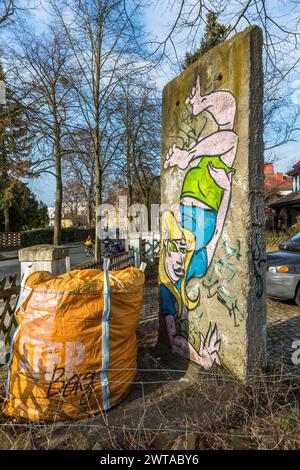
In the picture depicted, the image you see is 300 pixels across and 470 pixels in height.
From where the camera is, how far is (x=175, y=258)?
3617 mm

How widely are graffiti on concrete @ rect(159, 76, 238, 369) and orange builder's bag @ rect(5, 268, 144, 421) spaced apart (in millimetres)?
1024

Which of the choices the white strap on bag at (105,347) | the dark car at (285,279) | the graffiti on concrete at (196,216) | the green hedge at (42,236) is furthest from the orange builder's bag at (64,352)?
the green hedge at (42,236)

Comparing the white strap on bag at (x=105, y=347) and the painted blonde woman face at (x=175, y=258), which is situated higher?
the painted blonde woman face at (x=175, y=258)

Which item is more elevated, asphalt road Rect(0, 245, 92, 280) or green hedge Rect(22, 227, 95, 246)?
green hedge Rect(22, 227, 95, 246)

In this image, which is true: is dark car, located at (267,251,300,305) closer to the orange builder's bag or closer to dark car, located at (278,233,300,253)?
dark car, located at (278,233,300,253)

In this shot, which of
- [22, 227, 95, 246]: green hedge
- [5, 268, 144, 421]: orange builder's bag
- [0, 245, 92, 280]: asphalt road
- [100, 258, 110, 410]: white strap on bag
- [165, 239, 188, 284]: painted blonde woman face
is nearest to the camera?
[5, 268, 144, 421]: orange builder's bag

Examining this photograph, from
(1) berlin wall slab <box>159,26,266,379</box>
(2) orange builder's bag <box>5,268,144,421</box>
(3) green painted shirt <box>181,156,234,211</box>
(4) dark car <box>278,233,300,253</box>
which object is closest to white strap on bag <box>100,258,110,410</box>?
(2) orange builder's bag <box>5,268,144,421</box>

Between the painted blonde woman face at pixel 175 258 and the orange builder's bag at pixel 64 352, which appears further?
the painted blonde woman face at pixel 175 258

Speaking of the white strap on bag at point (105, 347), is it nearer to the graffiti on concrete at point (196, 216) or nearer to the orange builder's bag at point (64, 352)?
the orange builder's bag at point (64, 352)

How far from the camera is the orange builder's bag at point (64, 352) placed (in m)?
2.45

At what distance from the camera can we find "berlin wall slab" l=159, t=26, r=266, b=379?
2766 millimetres

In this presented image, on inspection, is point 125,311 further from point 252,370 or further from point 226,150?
point 226,150
